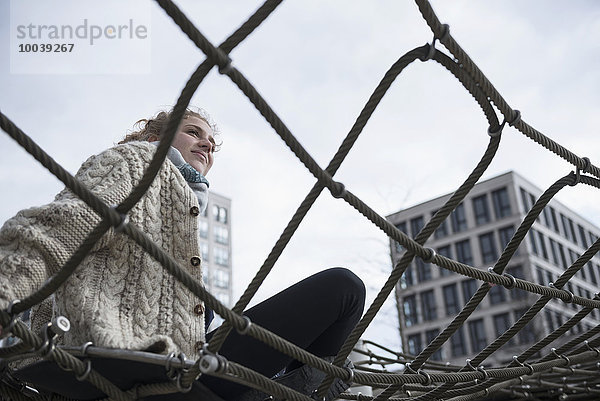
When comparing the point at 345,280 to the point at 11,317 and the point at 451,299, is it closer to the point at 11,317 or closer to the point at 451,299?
the point at 11,317

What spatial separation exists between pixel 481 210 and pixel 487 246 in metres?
1.51

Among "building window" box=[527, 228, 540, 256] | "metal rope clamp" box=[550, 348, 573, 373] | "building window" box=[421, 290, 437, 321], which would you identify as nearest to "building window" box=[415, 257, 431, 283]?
"building window" box=[421, 290, 437, 321]

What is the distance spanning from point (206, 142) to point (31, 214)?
67 centimetres

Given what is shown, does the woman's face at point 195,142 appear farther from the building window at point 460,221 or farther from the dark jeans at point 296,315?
the building window at point 460,221

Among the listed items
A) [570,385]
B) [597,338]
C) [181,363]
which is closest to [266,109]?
[181,363]

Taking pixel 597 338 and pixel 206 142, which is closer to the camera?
pixel 206 142

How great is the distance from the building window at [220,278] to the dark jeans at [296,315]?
1330 inches

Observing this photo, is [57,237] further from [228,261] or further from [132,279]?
[228,261]

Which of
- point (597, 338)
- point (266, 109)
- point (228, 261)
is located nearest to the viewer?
point (266, 109)

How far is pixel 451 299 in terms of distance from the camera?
1027 inches

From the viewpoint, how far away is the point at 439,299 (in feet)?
86.6

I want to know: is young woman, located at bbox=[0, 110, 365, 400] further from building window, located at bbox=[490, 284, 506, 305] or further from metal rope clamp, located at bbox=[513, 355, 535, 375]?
building window, located at bbox=[490, 284, 506, 305]

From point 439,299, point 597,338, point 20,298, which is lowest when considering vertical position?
point 20,298

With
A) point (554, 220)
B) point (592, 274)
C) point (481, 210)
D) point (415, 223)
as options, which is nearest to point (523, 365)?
point (481, 210)
